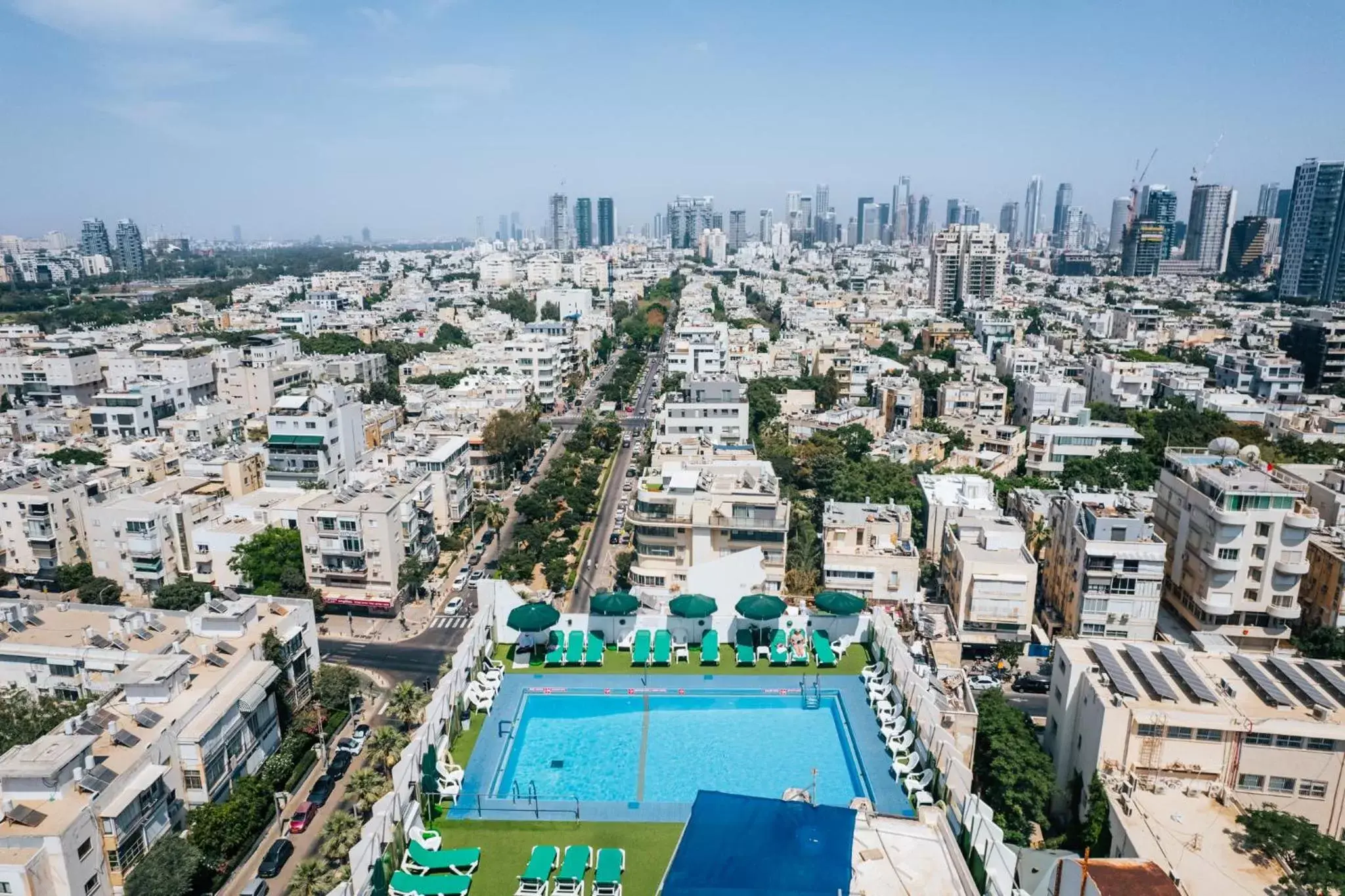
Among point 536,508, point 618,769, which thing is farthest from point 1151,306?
point 618,769

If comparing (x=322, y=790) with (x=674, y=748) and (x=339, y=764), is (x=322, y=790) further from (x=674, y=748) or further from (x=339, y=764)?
(x=674, y=748)

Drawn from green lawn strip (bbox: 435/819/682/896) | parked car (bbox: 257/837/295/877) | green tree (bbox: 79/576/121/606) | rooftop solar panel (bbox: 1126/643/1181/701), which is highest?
green lawn strip (bbox: 435/819/682/896)

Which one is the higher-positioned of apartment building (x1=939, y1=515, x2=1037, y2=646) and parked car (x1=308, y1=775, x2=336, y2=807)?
apartment building (x1=939, y1=515, x2=1037, y2=646)

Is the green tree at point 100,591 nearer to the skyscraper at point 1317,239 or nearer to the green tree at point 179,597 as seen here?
the green tree at point 179,597

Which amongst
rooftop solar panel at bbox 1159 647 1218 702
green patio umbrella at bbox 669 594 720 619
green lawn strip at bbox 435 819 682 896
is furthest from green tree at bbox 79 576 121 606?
rooftop solar panel at bbox 1159 647 1218 702

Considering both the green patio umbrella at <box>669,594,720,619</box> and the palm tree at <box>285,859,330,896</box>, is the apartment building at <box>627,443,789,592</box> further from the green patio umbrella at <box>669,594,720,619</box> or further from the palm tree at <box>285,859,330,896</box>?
the palm tree at <box>285,859,330,896</box>

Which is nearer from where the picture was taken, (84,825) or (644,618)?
(84,825)

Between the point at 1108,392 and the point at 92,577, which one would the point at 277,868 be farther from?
the point at 1108,392
